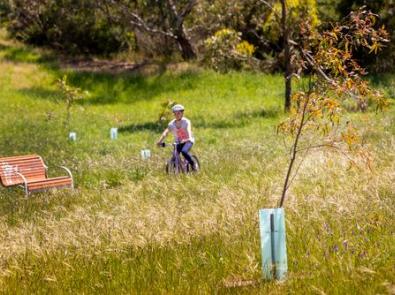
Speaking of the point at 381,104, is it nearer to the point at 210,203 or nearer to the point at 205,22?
the point at 210,203

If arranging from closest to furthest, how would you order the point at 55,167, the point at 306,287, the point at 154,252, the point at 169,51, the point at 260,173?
1. the point at 306,287
2. the point at 154,252
3. the point at 260,173
4. the point at 55,167
5. the point at 169,51

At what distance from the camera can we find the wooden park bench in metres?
14.5

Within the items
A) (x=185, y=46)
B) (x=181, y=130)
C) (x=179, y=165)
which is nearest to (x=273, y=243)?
(x=179, y=165)

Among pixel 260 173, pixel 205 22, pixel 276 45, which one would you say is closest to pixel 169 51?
pixel 205 22

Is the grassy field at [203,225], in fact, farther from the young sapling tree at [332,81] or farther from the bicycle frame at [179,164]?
the young sapling tree at [332,81]

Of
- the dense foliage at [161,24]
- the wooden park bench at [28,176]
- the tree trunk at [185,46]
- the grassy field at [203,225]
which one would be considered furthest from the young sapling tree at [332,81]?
the tree trunk at [185,46]

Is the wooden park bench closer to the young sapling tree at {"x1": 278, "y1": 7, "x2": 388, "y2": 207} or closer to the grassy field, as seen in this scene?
the grassy field

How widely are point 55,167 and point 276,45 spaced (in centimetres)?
2387

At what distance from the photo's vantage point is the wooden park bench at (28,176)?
14516 mm

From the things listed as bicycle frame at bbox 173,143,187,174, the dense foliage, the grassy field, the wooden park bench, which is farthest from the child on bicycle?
the dense foliage

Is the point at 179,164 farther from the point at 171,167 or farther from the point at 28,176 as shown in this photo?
the point at 28,176

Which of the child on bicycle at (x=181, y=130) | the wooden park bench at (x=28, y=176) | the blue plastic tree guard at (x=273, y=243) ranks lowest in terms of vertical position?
the wooden park bench at (x=28, y=176)

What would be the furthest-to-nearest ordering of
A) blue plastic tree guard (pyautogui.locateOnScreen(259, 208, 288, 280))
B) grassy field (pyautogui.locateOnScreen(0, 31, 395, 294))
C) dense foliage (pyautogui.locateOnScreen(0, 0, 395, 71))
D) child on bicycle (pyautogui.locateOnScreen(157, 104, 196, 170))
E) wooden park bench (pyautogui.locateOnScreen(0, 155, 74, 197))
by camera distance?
dense foliage (pyautogui.locateOnScreen(0, 0, 395, 71)) → child on bicycle (pyautogui.locateOnScreen(157, 104, 196, 170)) → wooden park bench (pyautogui.locateOnScreen(0, 155, 74, 197)) → grassy field (pyautogui.locateOnScreen(0, 31, 395, 294)) → blue plastic tree guard (pyautogui.locateOnScreen(259, 208, 288, 280))

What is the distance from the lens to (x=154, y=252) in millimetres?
6867
